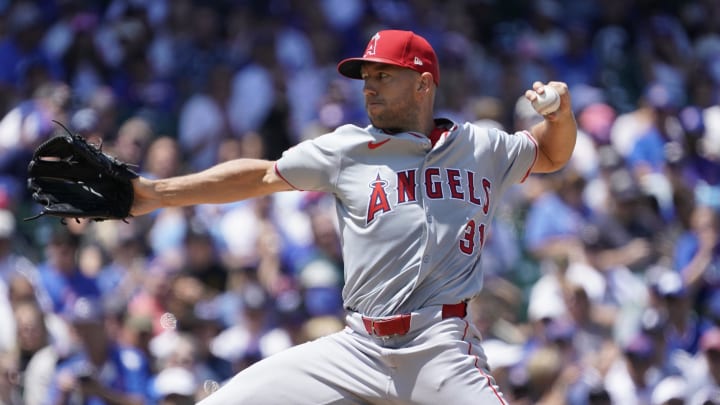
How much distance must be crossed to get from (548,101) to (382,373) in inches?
50.5

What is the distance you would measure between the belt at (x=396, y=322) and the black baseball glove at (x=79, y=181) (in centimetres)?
110

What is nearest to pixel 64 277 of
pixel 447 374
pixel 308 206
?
pixel 308 206

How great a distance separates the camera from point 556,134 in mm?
5270

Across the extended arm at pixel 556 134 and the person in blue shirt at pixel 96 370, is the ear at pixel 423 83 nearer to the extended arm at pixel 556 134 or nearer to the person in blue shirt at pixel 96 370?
the extended arm at pixel 556 134

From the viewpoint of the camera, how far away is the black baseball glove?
5.02m

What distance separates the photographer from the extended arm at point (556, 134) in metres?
5.18

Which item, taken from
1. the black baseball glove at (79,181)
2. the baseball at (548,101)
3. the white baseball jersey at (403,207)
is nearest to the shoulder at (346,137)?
the white baseball jersey at (403,207)

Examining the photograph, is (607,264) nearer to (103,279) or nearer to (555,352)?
(555,352)

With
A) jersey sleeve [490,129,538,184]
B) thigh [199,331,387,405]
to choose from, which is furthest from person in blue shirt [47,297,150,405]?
jersey sleeve [490,129,538,184]

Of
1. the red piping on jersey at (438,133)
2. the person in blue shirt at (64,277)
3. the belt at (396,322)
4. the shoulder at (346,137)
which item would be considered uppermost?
the shoulder at (346,137)

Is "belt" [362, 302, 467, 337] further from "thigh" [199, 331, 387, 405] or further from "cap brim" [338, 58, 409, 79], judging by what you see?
"cap brim" [338, 58, 409, 79]

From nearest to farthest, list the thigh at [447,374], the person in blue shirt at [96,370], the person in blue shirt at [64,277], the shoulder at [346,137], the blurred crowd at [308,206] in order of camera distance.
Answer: the thigh at [447,374]
the shoulder at [346,137]
the person in blue shirt at [96,370]
the blurred crowd at [308,206]
the person in blue shirt at [64,277]

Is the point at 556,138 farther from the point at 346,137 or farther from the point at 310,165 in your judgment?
the point at 310,165

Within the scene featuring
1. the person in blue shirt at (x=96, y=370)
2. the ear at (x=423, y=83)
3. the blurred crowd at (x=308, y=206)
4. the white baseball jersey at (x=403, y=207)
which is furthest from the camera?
the blurred crowd at (x=308, y=206)
